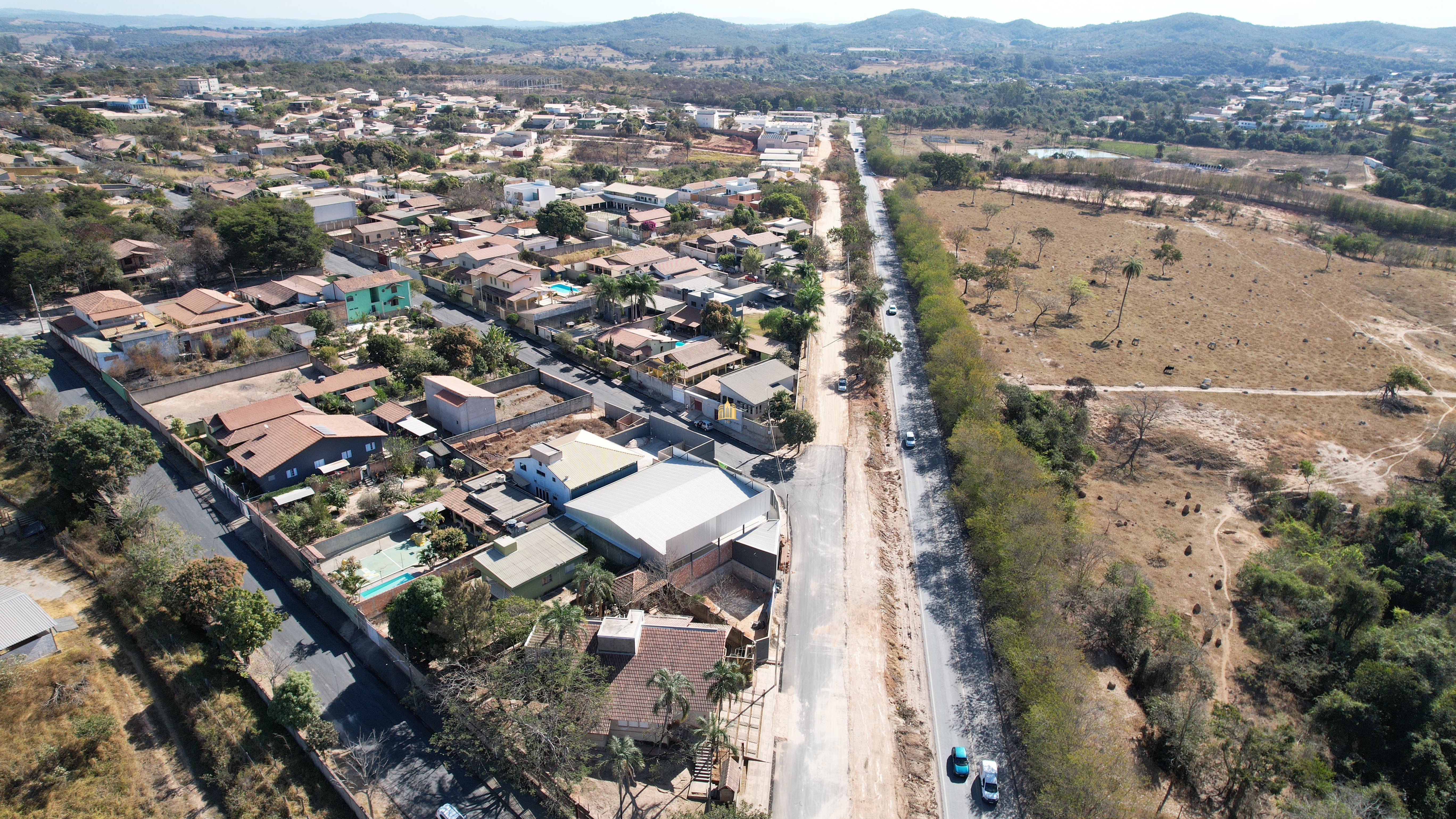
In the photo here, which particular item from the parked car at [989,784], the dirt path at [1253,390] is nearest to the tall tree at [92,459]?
the parked car at [989,784]

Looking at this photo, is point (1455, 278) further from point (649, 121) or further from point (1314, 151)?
point (649, 121)

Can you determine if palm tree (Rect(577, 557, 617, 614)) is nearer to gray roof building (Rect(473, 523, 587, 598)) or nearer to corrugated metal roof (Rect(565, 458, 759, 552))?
gray roof building (Rect(473, 523, 587, 598))

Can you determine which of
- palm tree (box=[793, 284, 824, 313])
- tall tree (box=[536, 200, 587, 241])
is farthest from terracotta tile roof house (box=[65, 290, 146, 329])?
palm tree (box=[793, 284, 824, 313])

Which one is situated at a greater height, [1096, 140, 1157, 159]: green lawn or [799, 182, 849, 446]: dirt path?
[1096, 140, 1157, 159]: green lawn

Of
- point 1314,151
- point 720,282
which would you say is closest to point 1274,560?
point 720,282

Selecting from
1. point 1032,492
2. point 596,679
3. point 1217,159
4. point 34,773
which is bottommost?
point 34,773

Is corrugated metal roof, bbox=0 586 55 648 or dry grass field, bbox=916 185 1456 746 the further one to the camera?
dry grass field, bbox=916 185 1456 746
